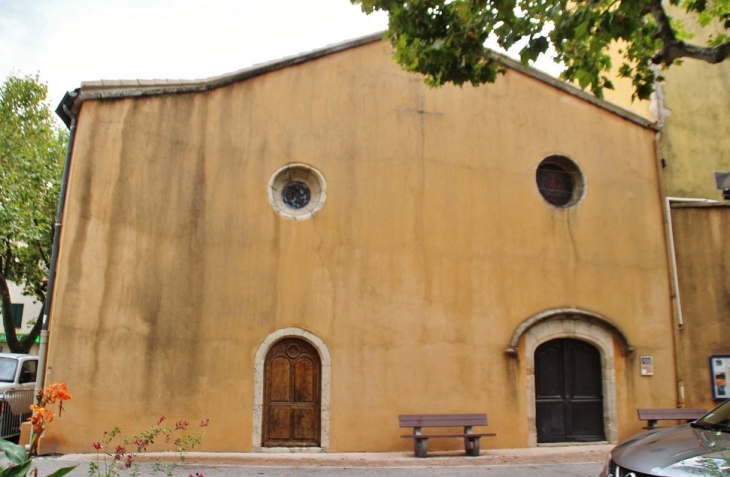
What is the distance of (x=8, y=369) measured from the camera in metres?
11.7

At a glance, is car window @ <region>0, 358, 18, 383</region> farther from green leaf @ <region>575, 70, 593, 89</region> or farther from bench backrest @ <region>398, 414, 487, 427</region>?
green leaf @ <region>575, 70, 593, 89</region>

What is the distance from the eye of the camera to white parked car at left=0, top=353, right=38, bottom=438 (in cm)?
1033

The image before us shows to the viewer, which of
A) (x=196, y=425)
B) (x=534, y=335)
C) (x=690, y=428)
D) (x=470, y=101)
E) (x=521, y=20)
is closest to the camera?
(x=690, y=428)

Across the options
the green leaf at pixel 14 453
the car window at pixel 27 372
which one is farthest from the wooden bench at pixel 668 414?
the car window at pixel 27 372

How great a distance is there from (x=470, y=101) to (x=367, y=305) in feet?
14.6

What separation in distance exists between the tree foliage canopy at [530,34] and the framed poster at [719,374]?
6.28 metres

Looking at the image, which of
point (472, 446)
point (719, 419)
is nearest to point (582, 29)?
point (719, 419)

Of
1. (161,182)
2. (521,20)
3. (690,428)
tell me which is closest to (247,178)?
(161,182)

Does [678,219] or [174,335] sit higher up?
[678,219]

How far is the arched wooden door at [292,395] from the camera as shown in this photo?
9.97 m

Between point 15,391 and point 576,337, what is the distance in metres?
10.1

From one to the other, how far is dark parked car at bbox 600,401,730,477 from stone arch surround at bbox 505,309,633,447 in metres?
5.31

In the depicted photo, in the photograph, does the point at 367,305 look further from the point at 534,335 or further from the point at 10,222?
the point at 10,222

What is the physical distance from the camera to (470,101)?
11703mm
